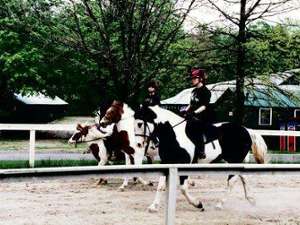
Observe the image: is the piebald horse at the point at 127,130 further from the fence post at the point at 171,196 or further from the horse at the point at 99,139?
the fence post at the point at 171,196

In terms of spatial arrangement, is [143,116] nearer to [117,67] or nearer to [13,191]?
[13,191]

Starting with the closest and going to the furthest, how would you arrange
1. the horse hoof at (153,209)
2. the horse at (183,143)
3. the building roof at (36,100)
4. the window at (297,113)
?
1. the horse hoof at (153,209)
2. the horse at (183,143)
3. the window at (297,113)
4. the building roof at (36,100)

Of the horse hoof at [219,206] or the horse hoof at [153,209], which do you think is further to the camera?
the horse hoof at [219,206]

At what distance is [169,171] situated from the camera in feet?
19.5

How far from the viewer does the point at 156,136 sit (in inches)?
413

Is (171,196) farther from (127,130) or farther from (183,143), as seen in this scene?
(127,130)

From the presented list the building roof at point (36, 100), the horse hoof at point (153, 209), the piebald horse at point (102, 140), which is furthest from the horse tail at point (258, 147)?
the building roof at point (36, 100)

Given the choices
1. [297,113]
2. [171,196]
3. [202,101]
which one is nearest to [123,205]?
[202,101]

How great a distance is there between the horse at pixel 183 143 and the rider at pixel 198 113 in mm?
118

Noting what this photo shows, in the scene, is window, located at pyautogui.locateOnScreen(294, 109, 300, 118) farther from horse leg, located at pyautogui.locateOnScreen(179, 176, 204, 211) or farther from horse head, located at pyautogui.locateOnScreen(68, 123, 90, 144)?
horse leg, located at pyautogui.locateOnScreen(179, 176, 204, 211)

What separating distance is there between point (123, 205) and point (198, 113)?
2085mm

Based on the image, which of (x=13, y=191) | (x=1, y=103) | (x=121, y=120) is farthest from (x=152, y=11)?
(x=1, y=103)

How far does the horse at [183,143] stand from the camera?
1033 cm

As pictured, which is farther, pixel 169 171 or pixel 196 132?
pixel 196 132
